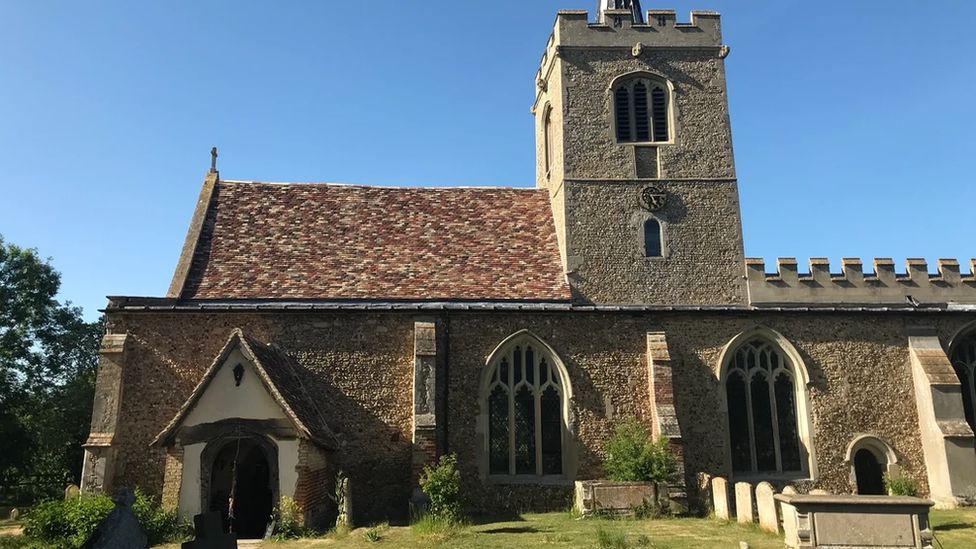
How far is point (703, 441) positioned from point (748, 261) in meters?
5.52

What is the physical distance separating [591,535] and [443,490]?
12.3ft

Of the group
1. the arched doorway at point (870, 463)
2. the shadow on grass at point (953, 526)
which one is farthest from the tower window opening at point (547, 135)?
the shadow on grass at point (953, 526)

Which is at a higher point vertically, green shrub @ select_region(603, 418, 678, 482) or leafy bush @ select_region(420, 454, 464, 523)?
green shrub @ select_region(603, 418, 678, 482)

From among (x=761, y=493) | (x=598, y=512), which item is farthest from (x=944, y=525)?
(x=598, y=512)

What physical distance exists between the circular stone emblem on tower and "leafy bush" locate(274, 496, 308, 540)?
12.8m

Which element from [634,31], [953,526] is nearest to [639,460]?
[953,526]

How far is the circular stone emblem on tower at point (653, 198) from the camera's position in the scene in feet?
67.1

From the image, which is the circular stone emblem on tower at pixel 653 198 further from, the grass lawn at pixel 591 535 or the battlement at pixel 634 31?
the grass lawn at pixel 591 535

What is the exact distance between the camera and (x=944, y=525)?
46.1ft

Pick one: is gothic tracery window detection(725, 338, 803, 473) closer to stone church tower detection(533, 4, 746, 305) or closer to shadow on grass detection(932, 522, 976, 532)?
stone church tower detection(533, 4, 746, 305)

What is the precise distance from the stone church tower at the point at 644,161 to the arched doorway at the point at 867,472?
5116 millimetres

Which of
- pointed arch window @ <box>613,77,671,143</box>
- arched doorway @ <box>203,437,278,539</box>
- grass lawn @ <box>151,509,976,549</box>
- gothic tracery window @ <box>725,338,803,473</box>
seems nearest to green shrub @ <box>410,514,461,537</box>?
grass lawn @ <box>151,509,976,549</box>

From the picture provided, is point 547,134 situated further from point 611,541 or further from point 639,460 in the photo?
point 611,541

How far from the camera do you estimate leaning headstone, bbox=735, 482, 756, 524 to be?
14031mm
